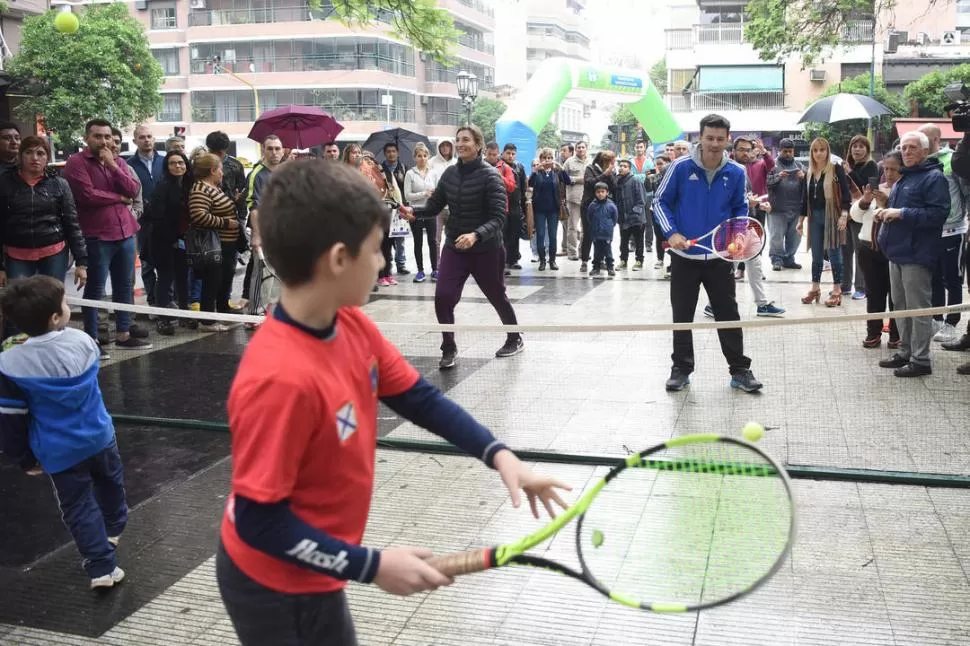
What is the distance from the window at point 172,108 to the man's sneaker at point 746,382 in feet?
232

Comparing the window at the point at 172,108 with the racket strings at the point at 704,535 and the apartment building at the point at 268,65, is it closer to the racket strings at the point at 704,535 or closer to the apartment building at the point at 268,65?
the apartment building at the point at 268,65

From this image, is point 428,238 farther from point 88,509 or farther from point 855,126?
point 855,126

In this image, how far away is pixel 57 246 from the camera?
810cm

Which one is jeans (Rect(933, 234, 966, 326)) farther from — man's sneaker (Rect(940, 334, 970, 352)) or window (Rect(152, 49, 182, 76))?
window (Rect(152, 49, 182, 76))

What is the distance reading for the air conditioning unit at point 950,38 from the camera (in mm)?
49281

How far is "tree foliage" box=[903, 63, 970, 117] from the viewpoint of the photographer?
38.0m

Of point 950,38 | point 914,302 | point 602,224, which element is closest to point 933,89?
point 950,38

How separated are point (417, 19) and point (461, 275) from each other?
199 inches

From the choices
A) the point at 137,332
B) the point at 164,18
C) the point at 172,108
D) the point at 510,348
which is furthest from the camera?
the point at 172,108

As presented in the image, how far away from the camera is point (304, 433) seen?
6.14 ft

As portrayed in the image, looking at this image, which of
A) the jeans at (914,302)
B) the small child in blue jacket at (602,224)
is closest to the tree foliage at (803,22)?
the small child in blue jacket at (602,224)

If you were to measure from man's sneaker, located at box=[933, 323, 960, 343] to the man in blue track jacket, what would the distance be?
265 centimetres

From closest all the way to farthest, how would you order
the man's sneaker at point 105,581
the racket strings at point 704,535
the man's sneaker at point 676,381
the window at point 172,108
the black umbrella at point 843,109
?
1. the racket strings at point 704,535
2. the man's sneaker at point 105,581
3. the man's sneaker at point 676,381
4. the black umbrella at point 843,109
5. the window at point 172,108

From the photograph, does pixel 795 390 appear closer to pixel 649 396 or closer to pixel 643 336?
pixel 649 396
